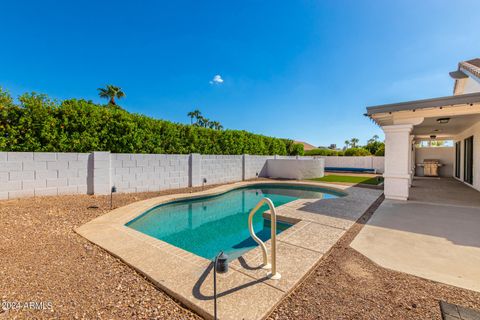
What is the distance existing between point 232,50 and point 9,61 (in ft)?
31.1

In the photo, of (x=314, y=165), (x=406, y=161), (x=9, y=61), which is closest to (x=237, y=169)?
(x=314, y=165)

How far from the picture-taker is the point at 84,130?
724cm

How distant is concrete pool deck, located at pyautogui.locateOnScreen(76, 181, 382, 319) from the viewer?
7.20ft

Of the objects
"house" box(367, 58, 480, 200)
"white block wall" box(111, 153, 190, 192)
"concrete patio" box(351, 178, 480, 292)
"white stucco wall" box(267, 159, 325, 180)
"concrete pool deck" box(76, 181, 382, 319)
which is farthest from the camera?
"white stucco wall" box(267, 159, 325, 180)

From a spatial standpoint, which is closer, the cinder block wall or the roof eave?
the roof eave

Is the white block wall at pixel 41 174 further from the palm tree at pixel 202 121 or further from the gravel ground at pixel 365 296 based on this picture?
the palm tree at pixel 202 121

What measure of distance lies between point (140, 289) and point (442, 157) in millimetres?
22167

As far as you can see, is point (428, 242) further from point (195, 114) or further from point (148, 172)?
point (195, 114)

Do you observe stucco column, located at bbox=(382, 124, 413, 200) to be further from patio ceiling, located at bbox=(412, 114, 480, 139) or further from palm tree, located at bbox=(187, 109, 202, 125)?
palm tree, located at bbox=(187, 109, 202, 125)

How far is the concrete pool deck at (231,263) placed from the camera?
2.20 metres

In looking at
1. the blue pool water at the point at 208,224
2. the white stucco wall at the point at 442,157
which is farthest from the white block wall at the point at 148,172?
the white stucco wall at the point at 442,157

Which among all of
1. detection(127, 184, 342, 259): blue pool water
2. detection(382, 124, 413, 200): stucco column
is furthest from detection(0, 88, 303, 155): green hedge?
detection(382, 124, 413, 200): stucco column

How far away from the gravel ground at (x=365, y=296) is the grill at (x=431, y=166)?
59.3ft

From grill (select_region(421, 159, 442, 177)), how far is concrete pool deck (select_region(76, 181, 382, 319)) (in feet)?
50.9
